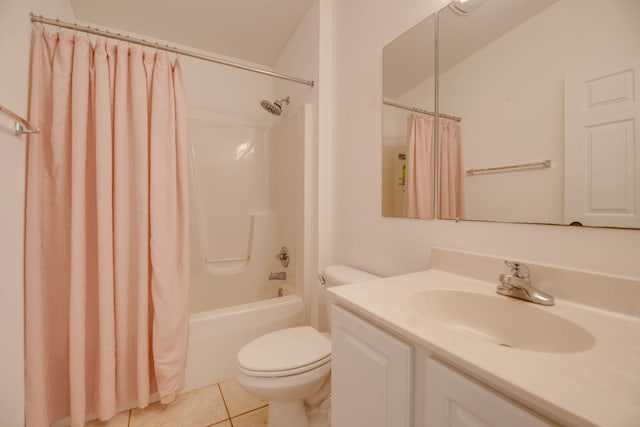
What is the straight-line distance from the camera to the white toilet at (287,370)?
0.94 m

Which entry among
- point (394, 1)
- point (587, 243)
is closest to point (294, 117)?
point (394, 1)

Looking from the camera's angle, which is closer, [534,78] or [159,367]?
[534,78]

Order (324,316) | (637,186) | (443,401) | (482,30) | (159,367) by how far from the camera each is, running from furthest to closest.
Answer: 1. (324,316)
2. (159,367)
3. (482,30)
4. (637,186)
5. (443,401)

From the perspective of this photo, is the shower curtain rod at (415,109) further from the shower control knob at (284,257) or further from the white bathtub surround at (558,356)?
the shower control knob at (284,257)

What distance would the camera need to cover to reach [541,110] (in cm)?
73

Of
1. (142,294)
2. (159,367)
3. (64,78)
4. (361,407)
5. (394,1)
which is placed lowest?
(159,367)

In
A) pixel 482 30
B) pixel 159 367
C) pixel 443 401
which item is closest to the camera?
pixel 443 401

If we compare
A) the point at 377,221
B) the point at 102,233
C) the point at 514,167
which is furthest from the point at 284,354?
the point at 514,167

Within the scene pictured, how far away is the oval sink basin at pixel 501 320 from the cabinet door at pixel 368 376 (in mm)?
112

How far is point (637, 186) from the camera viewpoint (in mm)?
579

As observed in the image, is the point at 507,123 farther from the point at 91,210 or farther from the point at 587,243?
the point at 91,210

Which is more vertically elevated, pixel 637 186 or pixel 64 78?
pixel 64 78

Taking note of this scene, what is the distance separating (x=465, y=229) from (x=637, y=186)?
0.41 meters

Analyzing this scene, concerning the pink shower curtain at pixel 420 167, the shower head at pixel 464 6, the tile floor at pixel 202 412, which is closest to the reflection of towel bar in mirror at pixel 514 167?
the pink shower curtain at pixel 420 167
